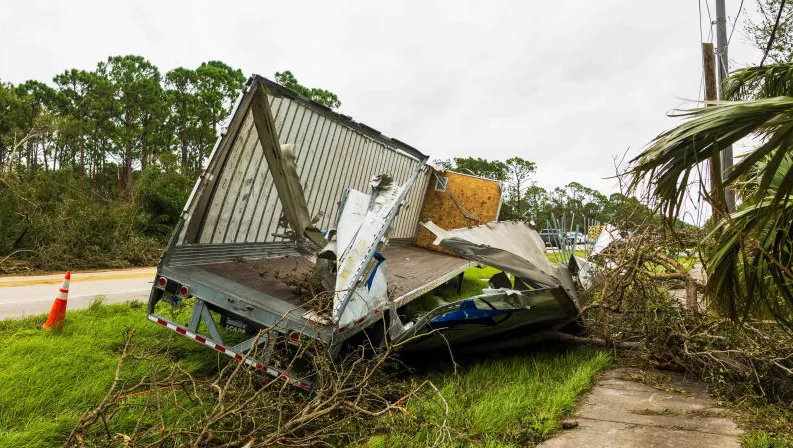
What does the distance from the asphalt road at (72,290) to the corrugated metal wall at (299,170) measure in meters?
2.86

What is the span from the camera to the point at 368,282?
3783 millimetres

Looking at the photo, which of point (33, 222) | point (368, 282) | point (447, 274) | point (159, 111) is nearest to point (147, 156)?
point (159, 111)

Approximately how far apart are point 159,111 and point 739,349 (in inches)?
1316

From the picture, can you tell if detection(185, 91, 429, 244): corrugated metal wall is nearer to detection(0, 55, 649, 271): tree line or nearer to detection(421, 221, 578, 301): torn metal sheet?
detection(421, 221, 578, 301): torn metal sheet

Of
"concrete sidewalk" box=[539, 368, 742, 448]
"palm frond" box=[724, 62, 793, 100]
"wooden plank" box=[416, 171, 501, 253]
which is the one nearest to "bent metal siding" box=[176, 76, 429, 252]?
"wooden plank" box=[416, 171, 501, 253]

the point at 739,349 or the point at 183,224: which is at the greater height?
the point at 183,224

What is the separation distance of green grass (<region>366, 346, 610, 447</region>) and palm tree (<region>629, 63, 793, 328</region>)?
1.50 m

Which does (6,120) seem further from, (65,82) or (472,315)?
(472,315)

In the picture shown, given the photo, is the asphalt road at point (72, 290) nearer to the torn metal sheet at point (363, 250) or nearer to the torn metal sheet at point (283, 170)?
the torn metal sheet at point (283, 170)

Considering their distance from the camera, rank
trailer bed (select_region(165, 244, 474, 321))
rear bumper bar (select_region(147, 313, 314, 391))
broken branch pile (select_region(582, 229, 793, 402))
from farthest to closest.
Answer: broken branch pile (select_region(582, 229, 793, 402))
trailer bed (select_region(165, 244, 474, 321))
rear bumper bar (select_region(147, 313, 314, 391))

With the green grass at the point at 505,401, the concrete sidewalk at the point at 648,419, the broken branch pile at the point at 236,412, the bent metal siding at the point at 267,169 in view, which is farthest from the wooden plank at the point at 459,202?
the broken branch pile at the point at 236,412

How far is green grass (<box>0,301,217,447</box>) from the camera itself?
3.05m

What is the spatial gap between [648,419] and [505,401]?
3.64 ft

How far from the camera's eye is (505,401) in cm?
374
